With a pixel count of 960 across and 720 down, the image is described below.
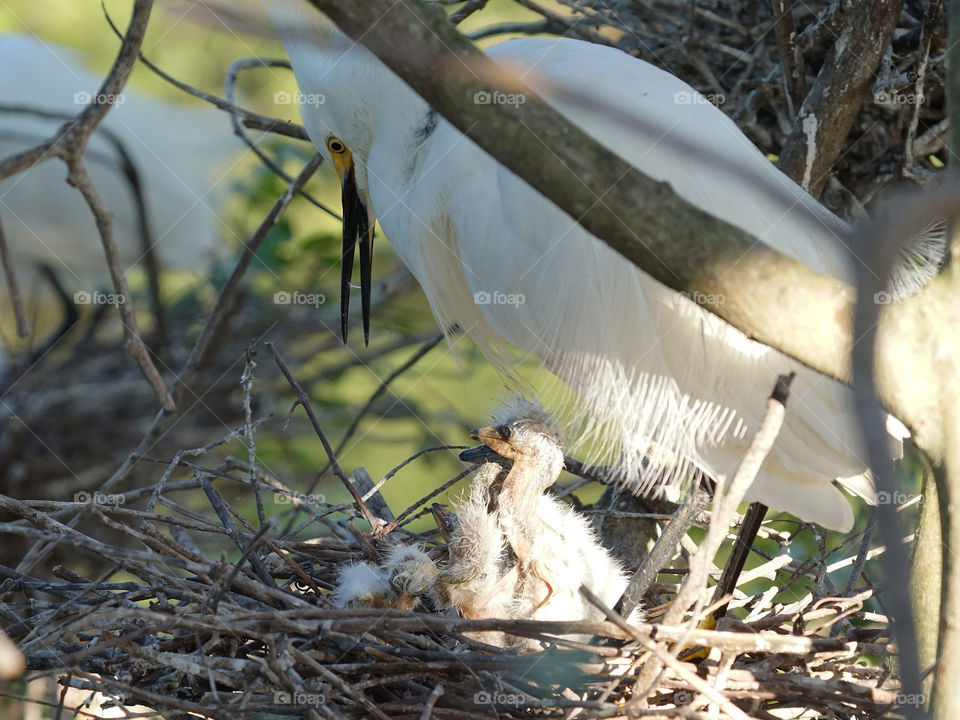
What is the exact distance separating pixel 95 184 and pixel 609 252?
2342mm

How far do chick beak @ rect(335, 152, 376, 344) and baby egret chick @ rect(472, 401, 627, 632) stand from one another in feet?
1.36

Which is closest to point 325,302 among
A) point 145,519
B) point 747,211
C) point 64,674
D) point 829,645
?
point 145,519

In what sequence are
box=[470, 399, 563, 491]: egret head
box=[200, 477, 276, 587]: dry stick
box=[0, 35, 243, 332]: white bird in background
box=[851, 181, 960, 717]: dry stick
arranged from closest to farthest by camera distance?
1. box=[851, 181, 960, 717]: dry stick
2. box=[200, 477, 276, 587]: dry stick
3. box=[470, 399, 563, 491]: egret head
4. box=[0, 35, 243, 332]: white bird in background

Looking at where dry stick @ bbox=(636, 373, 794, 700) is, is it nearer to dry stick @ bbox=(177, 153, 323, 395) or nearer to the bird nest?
the bird nest

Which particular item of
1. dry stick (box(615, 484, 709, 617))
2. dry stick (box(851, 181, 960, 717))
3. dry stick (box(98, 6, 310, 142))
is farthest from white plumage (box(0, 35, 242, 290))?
dry stick (box(851, 181, 960, 717))

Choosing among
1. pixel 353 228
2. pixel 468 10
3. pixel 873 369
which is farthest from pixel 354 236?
pixel 873 369

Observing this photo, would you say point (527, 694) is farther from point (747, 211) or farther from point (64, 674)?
point (747, 211)

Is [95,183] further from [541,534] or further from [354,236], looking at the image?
[541,534]

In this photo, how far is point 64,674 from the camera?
1.12m

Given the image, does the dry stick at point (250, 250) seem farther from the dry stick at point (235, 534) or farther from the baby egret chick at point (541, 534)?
the baby egret chick at point (541, 534)

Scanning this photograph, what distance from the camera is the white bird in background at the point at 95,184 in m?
3.08

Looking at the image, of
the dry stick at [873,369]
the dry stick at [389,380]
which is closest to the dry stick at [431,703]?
the dry stick at [873,369]

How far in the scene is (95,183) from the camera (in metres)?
3.19

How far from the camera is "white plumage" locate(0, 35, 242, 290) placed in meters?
3.09
